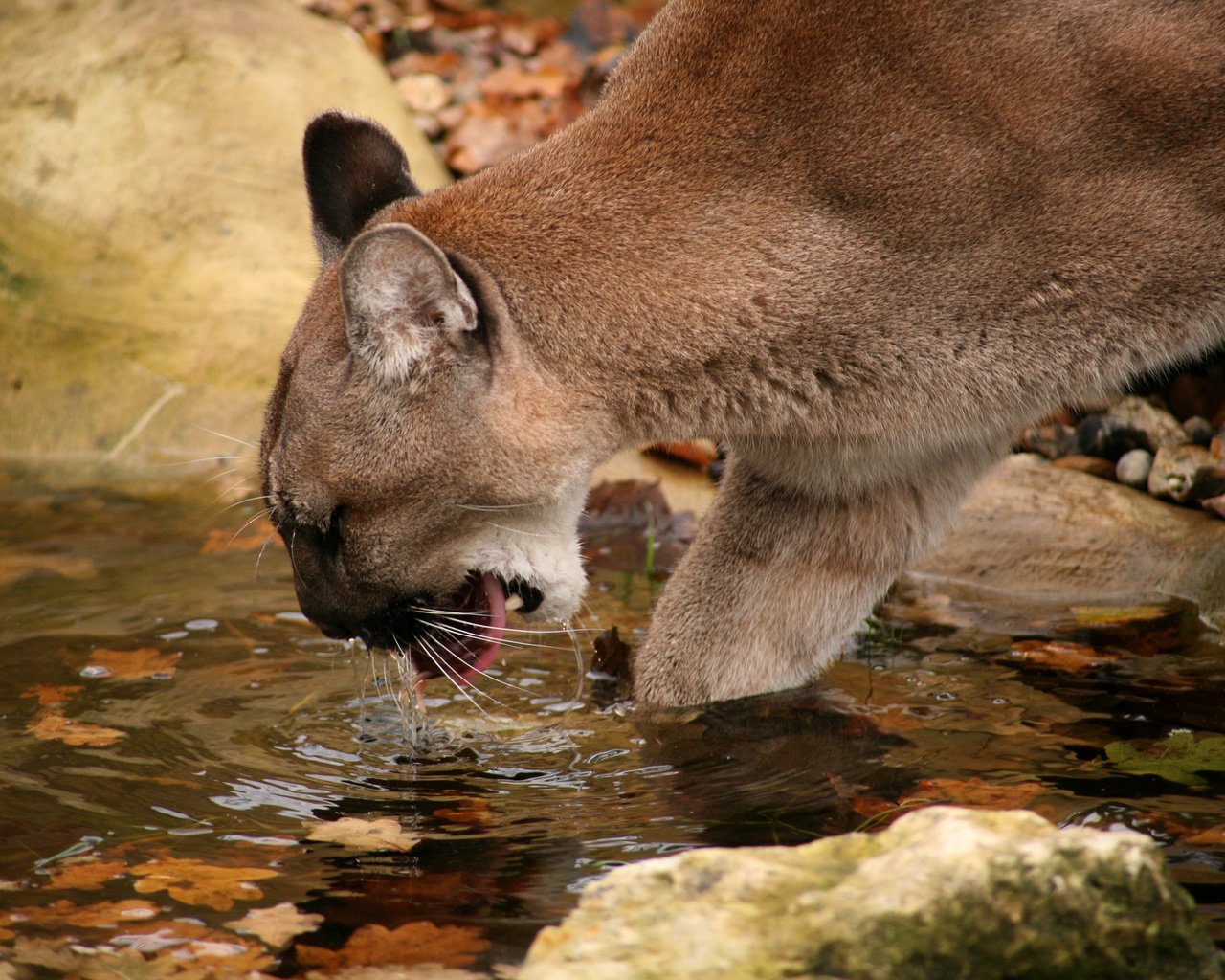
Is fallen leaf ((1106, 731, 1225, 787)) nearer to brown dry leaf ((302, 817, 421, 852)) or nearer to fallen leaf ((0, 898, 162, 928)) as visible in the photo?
brown dry leaf ((302, 817, 421, 852))

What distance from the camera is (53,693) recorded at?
479cm

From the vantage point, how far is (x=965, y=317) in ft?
13.6

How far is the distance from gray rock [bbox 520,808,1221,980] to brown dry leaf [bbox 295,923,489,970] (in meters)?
0.63

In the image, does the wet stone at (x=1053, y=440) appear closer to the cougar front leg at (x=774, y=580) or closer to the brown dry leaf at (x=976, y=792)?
the cougar front leg at (x=774, y=580)

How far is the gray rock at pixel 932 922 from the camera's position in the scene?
2451 mm

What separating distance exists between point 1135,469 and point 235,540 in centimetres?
393

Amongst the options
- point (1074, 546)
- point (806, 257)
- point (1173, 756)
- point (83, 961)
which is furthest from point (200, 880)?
point (1074, 546)

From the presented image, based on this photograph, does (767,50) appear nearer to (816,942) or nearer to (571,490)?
(571,490)

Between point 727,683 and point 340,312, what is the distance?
1.79 metres

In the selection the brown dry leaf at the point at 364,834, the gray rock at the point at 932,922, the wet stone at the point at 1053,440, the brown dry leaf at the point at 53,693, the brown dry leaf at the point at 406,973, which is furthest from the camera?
the wet stone at the point at 1053,440

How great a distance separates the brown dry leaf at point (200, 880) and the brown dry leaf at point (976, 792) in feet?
5.51

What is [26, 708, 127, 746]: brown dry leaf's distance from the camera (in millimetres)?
4414

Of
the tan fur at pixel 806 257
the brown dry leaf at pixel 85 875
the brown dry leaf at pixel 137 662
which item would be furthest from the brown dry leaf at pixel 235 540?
the brown dry leaf at pixel 85 875

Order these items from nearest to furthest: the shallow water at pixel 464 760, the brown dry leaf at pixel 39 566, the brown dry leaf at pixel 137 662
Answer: the shallow water at pixel 464 760, the brown dry leaf at pixel 137 662, the brown dry leaf at pixel 39 566
